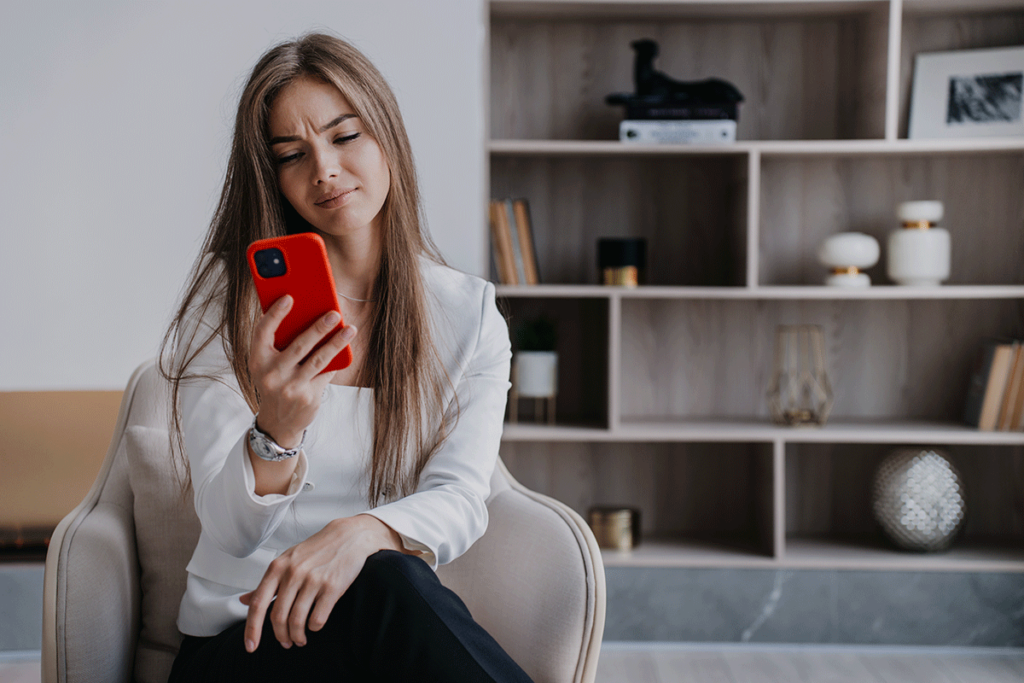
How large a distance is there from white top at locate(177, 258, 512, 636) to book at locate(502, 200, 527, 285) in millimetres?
992

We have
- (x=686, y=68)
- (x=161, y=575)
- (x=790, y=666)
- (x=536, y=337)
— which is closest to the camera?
(x=161, y=575)

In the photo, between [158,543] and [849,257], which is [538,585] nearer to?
[158,543]

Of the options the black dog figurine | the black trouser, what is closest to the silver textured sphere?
the black dog figurine

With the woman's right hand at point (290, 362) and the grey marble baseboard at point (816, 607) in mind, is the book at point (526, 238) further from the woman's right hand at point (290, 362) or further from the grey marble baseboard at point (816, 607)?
the woman's right hand at point (290, 362)

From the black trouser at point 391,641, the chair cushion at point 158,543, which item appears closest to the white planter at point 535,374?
the chair cushion at point 158,543

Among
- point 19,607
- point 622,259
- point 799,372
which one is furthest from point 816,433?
point 19,607

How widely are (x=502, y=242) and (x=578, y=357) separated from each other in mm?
458

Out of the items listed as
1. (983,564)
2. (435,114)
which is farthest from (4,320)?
(983,564)

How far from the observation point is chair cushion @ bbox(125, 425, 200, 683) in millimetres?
1104

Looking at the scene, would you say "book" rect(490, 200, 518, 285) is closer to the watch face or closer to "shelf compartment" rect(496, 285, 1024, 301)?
"shelf compartment" rect(496, 285, 1024, 301)

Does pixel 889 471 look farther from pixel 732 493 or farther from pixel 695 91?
pixel 695 91

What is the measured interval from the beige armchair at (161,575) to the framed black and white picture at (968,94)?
1.76 m

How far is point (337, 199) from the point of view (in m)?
1.02

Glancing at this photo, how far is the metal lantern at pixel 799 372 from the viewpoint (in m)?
2.19
